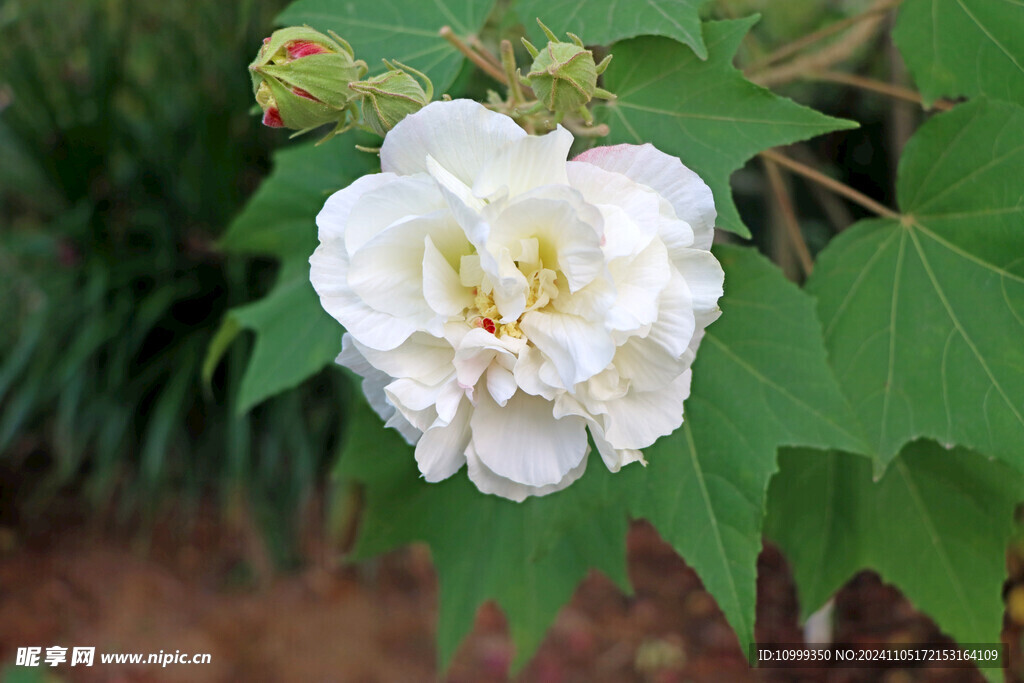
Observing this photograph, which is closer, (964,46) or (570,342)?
(570,342)

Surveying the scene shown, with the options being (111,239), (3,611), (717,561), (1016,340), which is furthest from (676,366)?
(3,611)

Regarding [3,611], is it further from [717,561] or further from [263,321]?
[717,561]

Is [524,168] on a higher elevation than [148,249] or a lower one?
higher

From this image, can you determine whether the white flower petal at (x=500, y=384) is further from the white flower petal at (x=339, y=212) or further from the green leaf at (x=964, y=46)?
the green leaf at (x=964, y=46)

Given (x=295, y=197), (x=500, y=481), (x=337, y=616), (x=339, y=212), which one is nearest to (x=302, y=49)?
→ (x=339, y=212)

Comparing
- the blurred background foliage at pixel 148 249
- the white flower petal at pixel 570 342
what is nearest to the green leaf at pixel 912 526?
the white flower petal at pixel 570 342

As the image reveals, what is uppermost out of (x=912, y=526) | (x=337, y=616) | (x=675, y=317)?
(x=675, y=317)

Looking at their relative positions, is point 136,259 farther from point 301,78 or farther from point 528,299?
point 528,299
